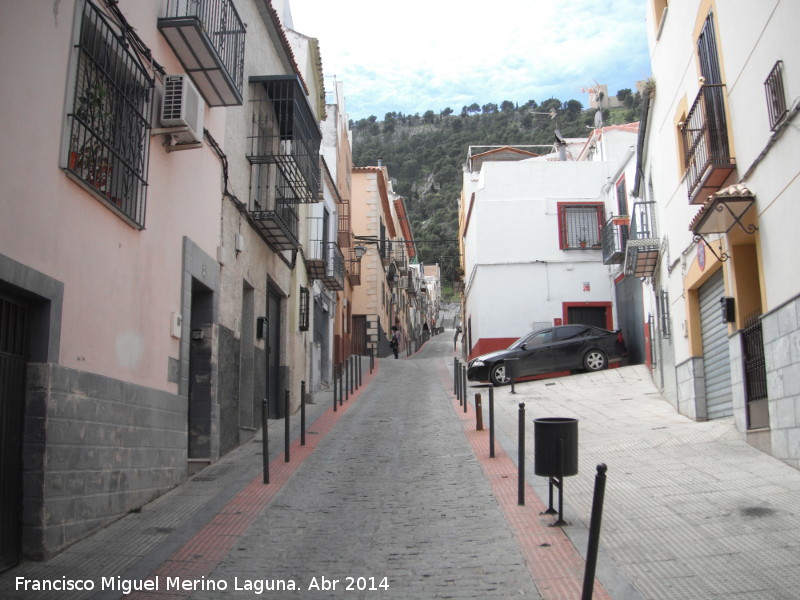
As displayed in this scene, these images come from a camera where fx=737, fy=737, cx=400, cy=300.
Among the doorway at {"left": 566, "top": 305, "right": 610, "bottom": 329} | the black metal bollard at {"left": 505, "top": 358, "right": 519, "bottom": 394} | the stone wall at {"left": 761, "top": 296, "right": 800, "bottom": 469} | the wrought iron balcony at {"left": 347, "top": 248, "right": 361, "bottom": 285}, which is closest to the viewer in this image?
the stone wall at {"left": 761, "top": 296, "right": 800, "bottom": 469}

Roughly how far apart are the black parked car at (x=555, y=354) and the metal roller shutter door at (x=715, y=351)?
7.34 m

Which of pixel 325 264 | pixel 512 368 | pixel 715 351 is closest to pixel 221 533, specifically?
pixel 715 351

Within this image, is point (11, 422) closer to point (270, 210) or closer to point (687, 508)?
point (687, 508)

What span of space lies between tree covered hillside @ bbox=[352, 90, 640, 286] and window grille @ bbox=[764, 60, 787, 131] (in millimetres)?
68326

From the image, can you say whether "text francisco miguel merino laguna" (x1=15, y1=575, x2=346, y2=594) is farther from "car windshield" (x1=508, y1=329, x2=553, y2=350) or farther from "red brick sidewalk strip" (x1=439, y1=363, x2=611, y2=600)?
"car windshield" (x1=508, y1=329, x2=553, y2=350)

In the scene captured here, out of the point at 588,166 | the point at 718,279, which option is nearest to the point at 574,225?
the point at 588,166

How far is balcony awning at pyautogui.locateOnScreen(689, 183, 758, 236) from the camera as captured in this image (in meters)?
8.52

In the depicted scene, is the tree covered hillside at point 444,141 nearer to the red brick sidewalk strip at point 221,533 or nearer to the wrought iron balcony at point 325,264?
the wrought iron balcony at point 325,264

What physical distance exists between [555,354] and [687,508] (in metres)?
12.9

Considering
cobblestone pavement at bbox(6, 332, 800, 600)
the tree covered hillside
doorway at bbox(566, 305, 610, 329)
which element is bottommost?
cobblestone pavement at bbox(6, 332, 800, 600)

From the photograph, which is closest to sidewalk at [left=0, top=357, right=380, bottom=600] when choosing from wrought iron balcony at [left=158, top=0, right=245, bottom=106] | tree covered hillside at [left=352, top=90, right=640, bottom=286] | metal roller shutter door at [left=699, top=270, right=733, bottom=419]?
wrought iron balcony at [left=158, top=0, right=245, bottom=106]

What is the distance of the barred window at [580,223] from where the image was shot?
969 inches

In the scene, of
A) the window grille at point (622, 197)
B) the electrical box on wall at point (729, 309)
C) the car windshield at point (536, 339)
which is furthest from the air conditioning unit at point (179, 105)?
the window grille at point (622, 197)

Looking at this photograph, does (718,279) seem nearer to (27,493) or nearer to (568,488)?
(568,488)
